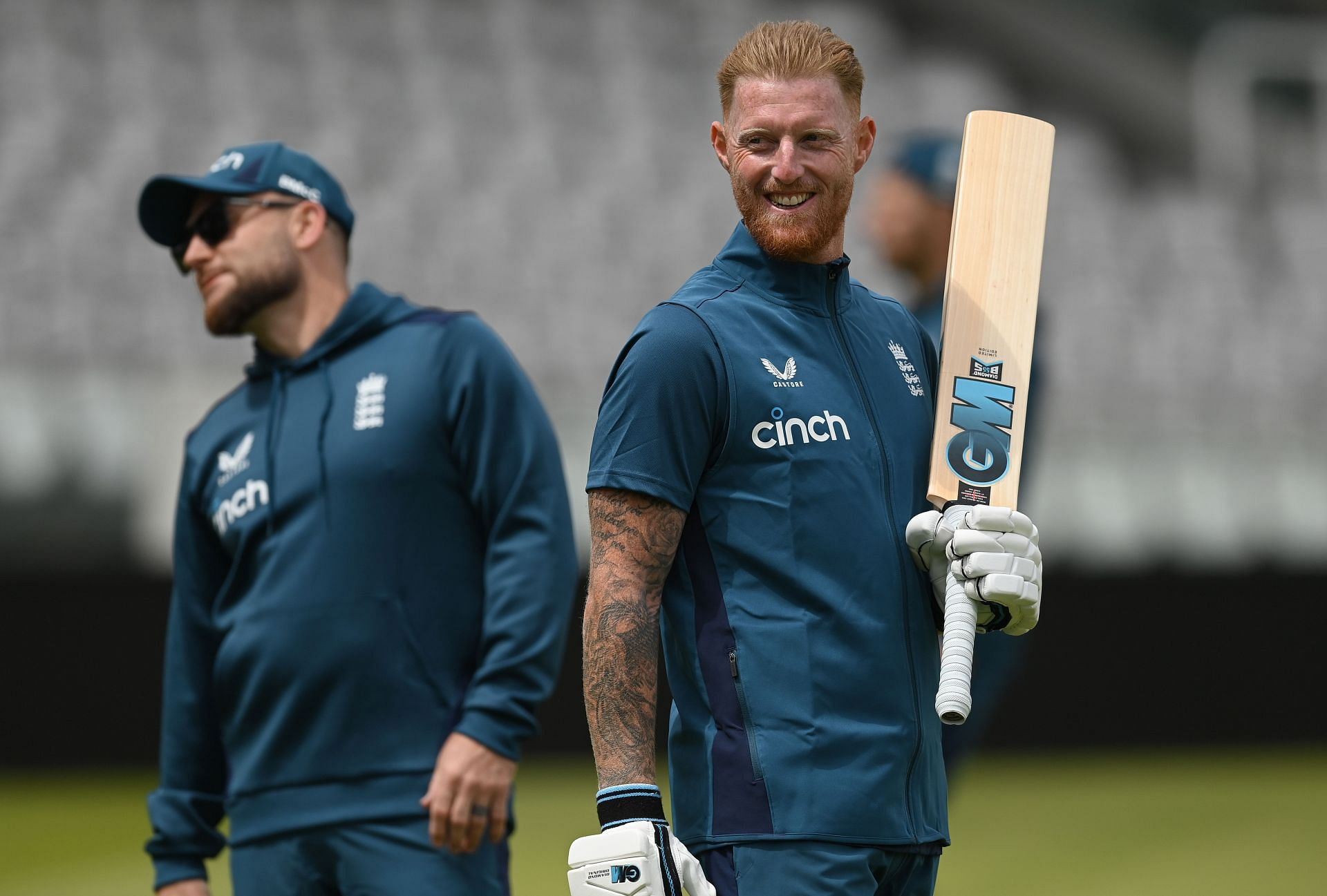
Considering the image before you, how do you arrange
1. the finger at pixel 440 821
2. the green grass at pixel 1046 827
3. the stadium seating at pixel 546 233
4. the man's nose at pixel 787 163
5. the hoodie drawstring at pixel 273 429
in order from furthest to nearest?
1. the stadium seating at pixel 546 233
2. the green grass at pixel 1046 827
3. the hoodie drawstring at pixel 273 429
4. the finger at pixel 440 821
5. the man's nose at pixel 787 163

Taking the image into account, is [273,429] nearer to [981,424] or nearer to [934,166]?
[981,424]

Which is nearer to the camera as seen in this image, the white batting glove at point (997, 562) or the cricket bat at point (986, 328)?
the white batting glove at point (997, 562)

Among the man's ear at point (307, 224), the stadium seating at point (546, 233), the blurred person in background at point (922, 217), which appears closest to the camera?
the man's ear at point (307, 224)

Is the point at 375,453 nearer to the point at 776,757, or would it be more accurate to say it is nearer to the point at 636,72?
the point at 776,757

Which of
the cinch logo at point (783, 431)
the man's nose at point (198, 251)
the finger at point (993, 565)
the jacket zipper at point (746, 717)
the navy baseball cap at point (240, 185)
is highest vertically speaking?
the navy baseball cap at point (240, 185)

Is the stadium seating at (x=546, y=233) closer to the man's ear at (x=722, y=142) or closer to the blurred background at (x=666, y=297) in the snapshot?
the blurred background at (x=666, y=297)

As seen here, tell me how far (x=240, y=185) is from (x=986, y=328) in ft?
5.71

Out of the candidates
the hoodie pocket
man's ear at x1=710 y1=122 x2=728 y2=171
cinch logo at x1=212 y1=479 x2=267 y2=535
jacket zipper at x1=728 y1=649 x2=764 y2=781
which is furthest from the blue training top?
cinch logo at x1=212 y1=479 x2=267 y2=535

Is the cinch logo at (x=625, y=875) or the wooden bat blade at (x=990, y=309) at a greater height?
the wooden bat blade at (x=990, y=309)

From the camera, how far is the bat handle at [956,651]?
7.73 ft

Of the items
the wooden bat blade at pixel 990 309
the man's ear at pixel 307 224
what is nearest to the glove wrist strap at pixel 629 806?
the wooden bat blade at pixel 990 309

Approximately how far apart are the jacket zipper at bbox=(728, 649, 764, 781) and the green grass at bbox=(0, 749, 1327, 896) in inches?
158

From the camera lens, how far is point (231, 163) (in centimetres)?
378

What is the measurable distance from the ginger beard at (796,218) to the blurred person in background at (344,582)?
104 centimetres
